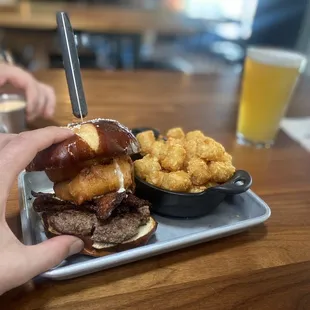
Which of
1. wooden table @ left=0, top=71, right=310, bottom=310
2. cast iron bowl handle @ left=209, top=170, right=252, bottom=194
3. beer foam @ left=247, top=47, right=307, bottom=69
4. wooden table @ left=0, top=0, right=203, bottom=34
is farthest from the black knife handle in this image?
wooden table @ left=0, top=0, right=203, bottom=34

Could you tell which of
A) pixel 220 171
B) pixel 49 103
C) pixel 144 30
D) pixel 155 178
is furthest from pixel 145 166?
pixel 144 30

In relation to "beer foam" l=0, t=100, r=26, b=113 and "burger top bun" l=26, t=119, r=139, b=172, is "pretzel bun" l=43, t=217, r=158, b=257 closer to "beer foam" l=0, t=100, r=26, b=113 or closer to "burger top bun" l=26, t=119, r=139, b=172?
"burger top bun" l=26, t=119, r=139, b=172

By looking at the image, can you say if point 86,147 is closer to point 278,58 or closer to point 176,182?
point 176,182

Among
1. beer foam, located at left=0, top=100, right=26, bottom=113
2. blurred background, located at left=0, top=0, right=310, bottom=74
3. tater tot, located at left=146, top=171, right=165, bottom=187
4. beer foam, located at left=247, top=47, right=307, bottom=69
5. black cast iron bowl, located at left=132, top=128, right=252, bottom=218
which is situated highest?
beer foam, located at left=247, top=47, right=307, bottom=69

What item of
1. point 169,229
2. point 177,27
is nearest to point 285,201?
point 169,229

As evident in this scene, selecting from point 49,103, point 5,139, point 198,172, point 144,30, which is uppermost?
point 5,139

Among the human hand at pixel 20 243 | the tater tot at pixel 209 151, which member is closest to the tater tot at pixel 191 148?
the tater tot at pixel 209 151
